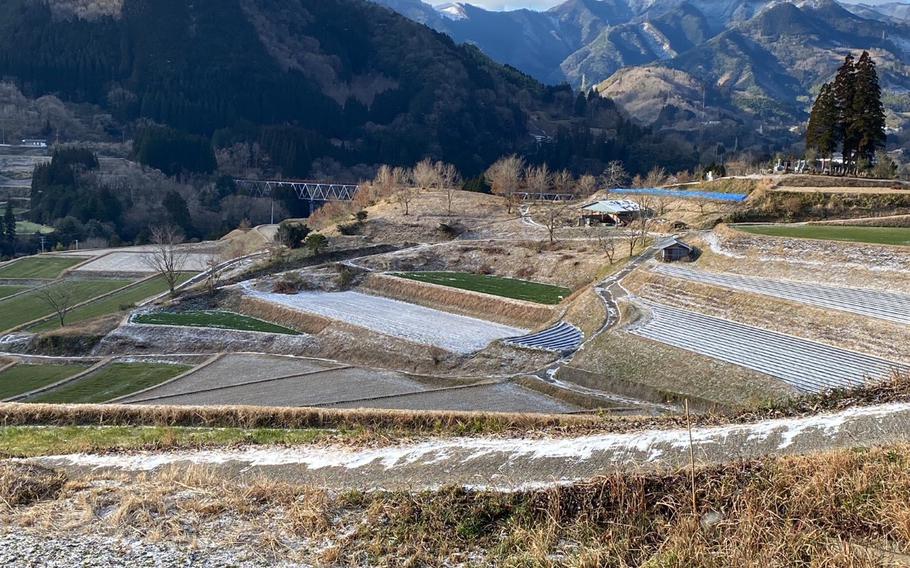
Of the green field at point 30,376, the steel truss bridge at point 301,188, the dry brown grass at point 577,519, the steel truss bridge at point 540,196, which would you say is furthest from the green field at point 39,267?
the dry brown grass at point 577,519

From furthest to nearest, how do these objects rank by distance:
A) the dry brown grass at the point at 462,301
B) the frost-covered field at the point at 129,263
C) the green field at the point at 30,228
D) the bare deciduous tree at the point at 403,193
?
1. the green field at the point at 30,228
2. the bare deciduous tree at the point at 403,193
3. the frost-covered field at the point at 129,263
4. the dry brown grass at the point at 462,301

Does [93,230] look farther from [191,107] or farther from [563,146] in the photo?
[563,146]

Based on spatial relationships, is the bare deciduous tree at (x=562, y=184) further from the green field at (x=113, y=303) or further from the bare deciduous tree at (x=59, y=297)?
the bare deciduous tree at (x=59, y=297)

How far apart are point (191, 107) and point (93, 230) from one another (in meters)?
80.1

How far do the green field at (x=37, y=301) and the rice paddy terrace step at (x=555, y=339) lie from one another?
39.9 meters

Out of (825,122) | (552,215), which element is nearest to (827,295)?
(552,215)

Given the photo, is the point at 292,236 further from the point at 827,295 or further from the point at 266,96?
the point at 266,96

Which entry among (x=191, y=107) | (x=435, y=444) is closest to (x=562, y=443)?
(x=435, y=444)

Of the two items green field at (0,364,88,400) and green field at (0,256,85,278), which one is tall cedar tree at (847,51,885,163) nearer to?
green field at (0,364,88,400)

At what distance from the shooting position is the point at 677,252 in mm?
41812

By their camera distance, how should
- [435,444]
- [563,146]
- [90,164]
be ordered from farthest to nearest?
[563,146] → [90,164] → [435,444]

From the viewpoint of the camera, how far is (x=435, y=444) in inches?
468

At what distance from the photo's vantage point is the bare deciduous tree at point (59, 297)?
50156 millimetres

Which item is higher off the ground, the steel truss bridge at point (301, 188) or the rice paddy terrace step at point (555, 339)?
the steel truss bridge at point (301, 188)
